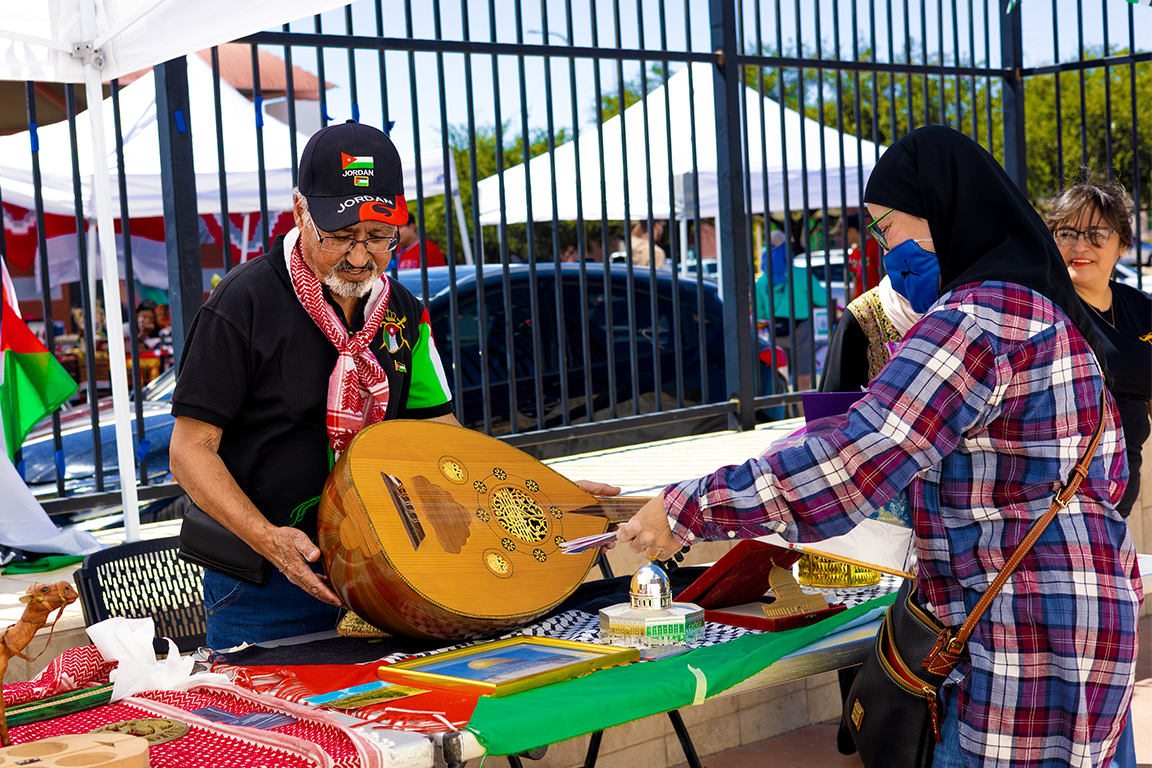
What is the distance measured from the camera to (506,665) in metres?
1.87

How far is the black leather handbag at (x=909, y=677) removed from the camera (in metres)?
1.78

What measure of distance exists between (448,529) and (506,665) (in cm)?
32

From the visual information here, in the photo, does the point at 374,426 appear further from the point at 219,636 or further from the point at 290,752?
the point at 290,752

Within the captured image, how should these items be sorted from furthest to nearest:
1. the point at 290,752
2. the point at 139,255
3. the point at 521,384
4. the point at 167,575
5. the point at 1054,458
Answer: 1. the point at 139,255
2. the point at 521,384
3. the point at 167,575
4. the point at 1054,458
5. the point at 290,752

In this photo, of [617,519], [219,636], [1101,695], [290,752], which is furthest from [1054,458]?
[219,636]

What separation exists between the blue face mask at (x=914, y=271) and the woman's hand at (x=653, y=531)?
58cm

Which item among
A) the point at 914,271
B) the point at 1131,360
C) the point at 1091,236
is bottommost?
the point at 1131,360

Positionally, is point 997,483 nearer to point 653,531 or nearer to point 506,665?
point 653,531

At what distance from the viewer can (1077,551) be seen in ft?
5.70

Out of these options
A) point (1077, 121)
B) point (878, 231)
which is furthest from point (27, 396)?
point (1077, 121)

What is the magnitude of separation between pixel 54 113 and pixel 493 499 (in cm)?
1147

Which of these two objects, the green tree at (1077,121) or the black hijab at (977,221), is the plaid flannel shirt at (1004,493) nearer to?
the black hijab at (977,221)

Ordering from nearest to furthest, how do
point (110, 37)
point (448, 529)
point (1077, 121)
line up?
1. point (448, 529)
2. point (110, 37)
3. point (1077, 121)

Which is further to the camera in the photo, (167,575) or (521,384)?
(521,384)
